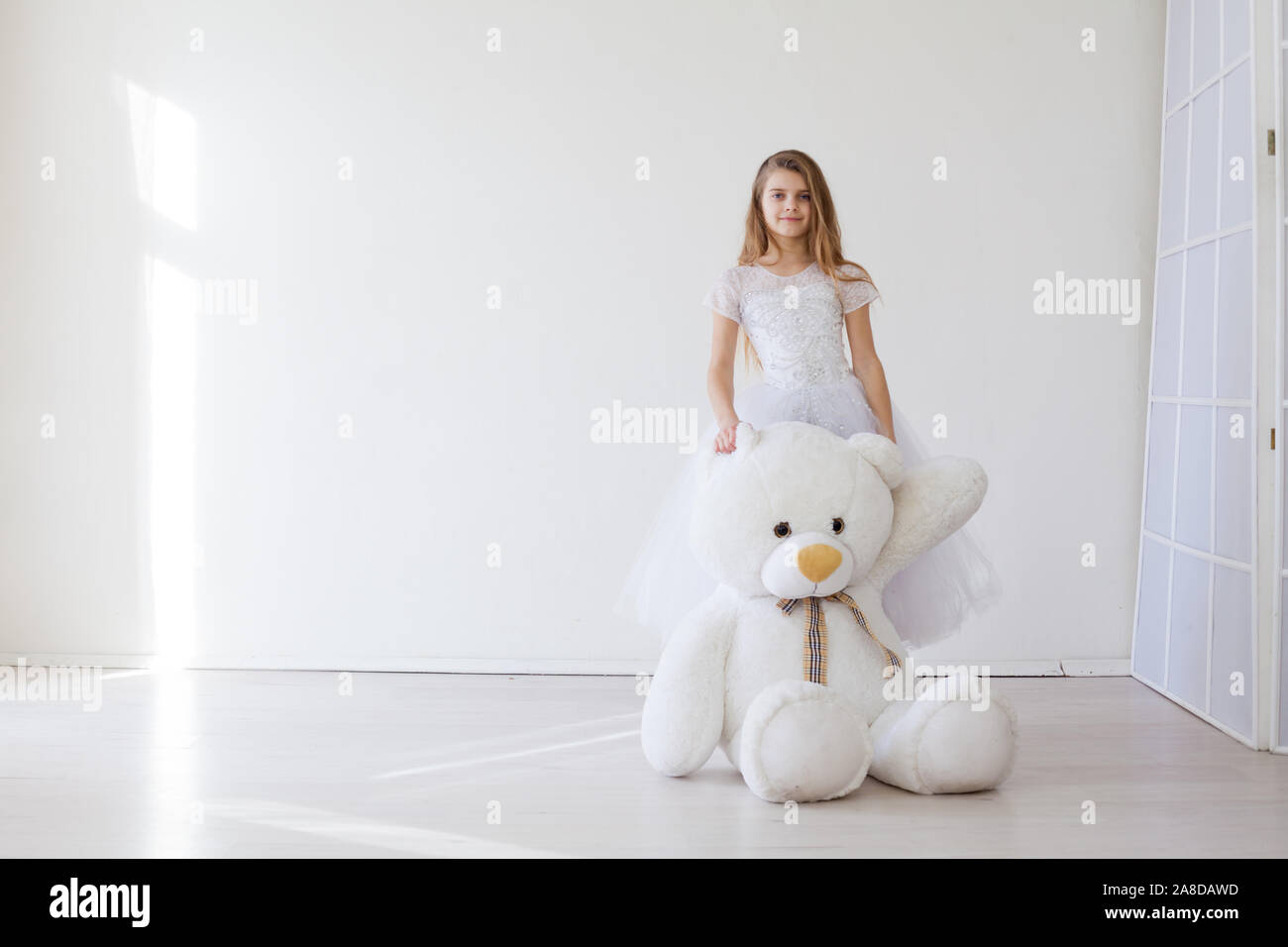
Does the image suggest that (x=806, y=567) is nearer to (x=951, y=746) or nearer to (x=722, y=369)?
(x=951, y=746)

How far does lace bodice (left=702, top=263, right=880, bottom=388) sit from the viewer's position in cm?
259

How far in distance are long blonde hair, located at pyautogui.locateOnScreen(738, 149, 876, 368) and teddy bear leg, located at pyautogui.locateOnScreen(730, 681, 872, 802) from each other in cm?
90

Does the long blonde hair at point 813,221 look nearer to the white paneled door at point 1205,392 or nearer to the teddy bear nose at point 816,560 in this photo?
the teddy bear nose at point 816,560

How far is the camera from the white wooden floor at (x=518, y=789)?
6.53ft

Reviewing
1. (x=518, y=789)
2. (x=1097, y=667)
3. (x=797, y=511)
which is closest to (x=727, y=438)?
(x=797, y=511)

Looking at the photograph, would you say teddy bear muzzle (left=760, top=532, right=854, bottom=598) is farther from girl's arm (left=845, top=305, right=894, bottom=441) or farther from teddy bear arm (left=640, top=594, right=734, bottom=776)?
girl's arm (left=845, top=305, right=894, bottom=441)

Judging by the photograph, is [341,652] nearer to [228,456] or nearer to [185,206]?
[228,456]

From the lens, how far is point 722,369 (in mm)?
2623

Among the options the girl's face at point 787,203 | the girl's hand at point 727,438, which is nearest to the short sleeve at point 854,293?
the girl's face at point 787,203

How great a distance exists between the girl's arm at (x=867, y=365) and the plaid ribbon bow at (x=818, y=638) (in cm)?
45

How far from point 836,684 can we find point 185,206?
89.0 inches

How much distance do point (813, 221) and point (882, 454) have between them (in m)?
0.57

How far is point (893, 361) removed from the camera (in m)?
3.36
